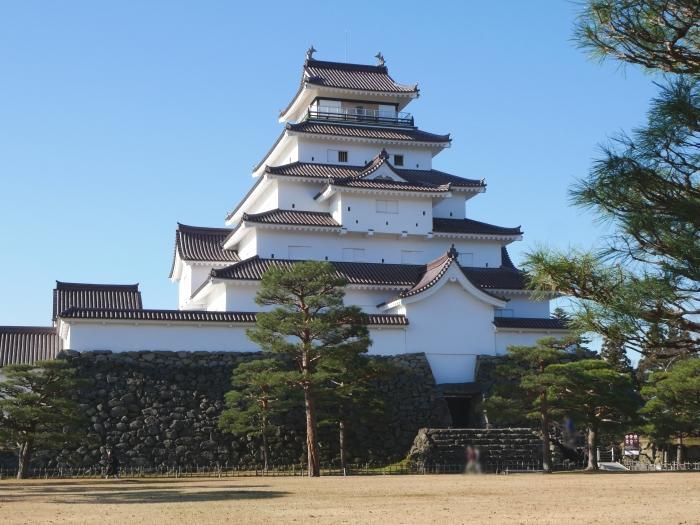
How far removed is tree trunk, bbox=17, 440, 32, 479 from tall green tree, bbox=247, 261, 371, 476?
587 cm

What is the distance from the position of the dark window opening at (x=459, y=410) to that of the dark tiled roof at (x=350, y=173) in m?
8.18

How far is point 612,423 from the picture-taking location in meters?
25.5

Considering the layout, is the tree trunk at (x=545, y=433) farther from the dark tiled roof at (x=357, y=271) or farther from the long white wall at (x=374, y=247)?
the long white wall at (x=374, y=247)

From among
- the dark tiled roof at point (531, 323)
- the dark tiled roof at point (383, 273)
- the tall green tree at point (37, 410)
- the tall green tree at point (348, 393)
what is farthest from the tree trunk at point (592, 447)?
the tall green tree at point (37, 410)

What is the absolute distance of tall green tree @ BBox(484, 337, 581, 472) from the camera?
82.2 feet

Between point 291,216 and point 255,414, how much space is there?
9.85 metres

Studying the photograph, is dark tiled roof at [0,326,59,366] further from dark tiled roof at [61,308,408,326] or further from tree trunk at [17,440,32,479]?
tree trunk at [17,440,32,479]

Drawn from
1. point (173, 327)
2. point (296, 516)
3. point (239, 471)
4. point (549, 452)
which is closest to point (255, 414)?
point (239, 471)

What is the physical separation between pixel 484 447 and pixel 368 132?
14.4 metres

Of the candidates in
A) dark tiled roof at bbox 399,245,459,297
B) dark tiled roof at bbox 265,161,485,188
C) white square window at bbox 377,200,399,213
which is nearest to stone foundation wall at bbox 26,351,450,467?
dark tiled roof at bbox 399,245,459,297

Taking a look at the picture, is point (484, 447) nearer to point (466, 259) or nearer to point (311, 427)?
point (311, 427)

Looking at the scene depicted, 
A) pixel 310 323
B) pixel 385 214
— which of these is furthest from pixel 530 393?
pixel 385 214

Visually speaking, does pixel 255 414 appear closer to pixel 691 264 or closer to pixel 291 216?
pixel 291 216

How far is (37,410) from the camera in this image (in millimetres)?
21969
